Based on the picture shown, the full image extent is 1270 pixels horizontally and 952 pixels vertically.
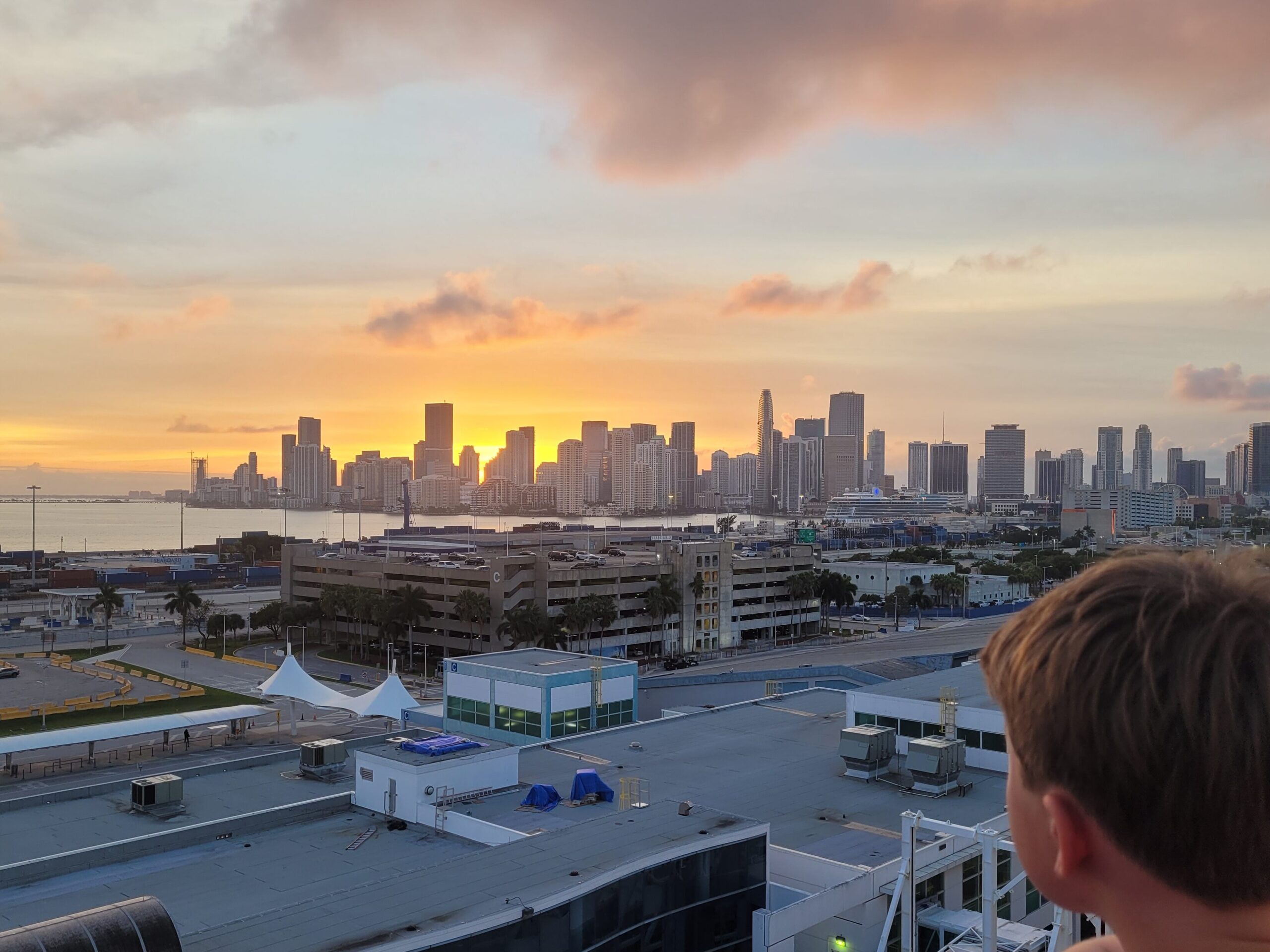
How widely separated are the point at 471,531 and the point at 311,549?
254 feet

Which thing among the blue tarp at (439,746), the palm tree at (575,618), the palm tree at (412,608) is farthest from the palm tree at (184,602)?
the blue tarp at (439,746)

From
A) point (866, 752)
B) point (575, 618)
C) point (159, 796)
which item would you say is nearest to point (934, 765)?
point (866, 752)

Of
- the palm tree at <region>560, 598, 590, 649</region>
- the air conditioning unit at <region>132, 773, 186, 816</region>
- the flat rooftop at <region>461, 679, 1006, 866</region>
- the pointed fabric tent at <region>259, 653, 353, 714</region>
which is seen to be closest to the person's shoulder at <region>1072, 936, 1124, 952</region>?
the flat rooftop at <region>461, 679, 1006, 866</region>

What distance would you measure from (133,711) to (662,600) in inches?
1406

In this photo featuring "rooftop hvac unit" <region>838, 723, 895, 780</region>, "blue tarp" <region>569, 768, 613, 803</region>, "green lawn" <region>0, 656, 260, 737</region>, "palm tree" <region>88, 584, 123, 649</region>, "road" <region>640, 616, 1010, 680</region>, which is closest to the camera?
"blue tarp" <region>569, 768, 613, 803</region>

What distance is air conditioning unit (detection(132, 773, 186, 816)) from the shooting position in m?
25.1

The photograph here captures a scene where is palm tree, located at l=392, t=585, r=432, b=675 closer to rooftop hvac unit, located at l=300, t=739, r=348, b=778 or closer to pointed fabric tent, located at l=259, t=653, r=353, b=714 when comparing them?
pointed fabric tent, located at l=259, t=653, r=353, b=714

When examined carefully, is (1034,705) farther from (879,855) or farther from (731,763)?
(731,763)

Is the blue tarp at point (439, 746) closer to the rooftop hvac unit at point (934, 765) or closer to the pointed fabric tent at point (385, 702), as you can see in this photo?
the rooftop hvac unit at point (934, 765)

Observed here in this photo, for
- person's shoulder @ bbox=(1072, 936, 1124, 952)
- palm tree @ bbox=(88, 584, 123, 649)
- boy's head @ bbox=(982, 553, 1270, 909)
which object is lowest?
palm tree @ bbox=(88, 584, 123, 649)

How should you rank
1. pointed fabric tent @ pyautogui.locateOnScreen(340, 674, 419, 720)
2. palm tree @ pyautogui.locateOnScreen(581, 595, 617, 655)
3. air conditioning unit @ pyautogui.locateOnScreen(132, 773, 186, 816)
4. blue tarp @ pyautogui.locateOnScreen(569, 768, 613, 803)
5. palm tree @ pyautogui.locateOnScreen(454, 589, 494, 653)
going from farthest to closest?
1. palm tree @ pyautogui.locateOnScreen(581, 595, 617, 655)
2. palm tree @ pyautogui.locateOnScreen(454, 589, 494, 653)
3. pointed fabric tent @ pyautogui.locateOnScreen(340, 674, 419, 720)
4. air conditioning unit @ pyautogui.locateOnScreen(132, 773, 186, 816)
5. blue tarp @ pyautogui.locateOnScreen(569, 768, 613, 803)

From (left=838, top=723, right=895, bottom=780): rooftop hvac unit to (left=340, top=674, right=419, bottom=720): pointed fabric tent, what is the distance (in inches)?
864

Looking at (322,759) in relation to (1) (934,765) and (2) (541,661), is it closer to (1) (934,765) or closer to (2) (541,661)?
(2) (541,661)

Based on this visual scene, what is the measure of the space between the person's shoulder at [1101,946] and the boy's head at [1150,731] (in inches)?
8.4
